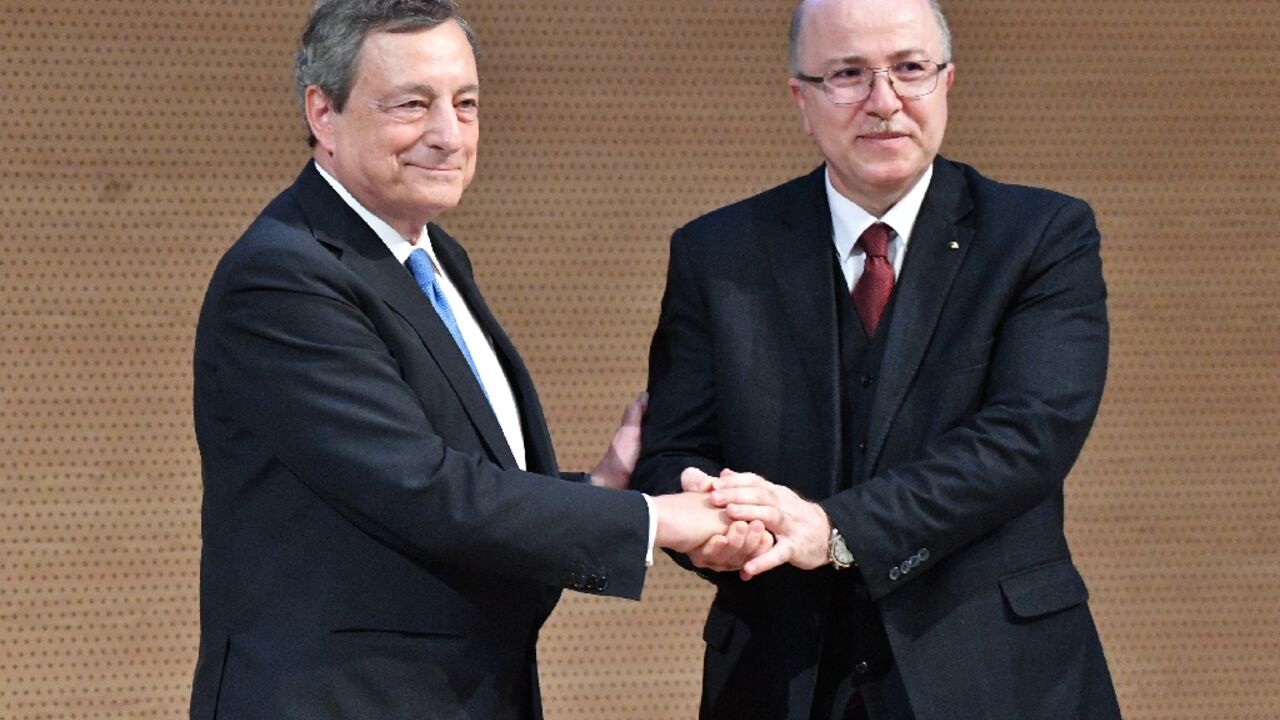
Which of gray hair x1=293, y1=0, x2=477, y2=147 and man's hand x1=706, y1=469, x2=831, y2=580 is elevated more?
gray hair x1=293, y1=0, x2=477, y2=147

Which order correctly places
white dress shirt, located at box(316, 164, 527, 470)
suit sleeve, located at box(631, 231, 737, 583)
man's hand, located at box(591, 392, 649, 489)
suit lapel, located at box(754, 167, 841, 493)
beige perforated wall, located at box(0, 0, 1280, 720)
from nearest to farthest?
white dress shirt, located at box(316, 164, 527, 470) < suit lapel, located at box(754, 167, 841, 493) < suit sleeve, located at box(631, 231, 737, 583) < man's hand, located at box(591, 392, 649, 489) < beige perforated wall, located at box(0, 0, 1280, 720)

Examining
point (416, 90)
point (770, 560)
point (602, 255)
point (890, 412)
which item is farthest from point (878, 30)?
point (602, 255)

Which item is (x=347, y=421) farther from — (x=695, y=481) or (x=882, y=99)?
(x=882, y=99)

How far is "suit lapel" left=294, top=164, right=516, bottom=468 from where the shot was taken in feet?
7.16

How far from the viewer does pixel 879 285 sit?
244cm

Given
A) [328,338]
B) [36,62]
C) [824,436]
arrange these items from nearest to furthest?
[328,338]
[824,436]
[36,62]

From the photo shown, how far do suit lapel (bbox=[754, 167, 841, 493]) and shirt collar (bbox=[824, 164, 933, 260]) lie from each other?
20mm

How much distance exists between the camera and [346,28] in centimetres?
224

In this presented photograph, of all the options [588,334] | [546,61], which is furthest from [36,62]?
[588,334]

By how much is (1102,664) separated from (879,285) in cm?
63

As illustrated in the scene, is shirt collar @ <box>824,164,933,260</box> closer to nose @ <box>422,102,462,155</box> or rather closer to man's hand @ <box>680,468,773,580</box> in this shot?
man's hand @ <box>680,468,773,580</box>

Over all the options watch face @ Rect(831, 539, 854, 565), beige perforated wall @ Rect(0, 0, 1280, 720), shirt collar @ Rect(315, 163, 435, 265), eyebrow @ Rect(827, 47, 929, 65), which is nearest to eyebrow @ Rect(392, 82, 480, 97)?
shirt collar @ Rect(315, 163, 435, 265)

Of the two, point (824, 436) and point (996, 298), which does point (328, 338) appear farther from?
point (996, 298)

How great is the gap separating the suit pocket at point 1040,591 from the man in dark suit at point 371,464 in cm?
47
